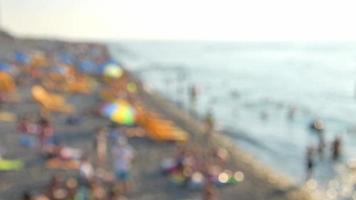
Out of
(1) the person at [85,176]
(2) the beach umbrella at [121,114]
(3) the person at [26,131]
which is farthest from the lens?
(2) the beach umbrella at [121,114]

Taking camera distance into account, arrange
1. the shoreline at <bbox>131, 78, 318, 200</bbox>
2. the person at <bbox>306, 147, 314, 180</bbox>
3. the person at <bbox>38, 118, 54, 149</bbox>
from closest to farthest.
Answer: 1. the shoreline at <bbox>131, 78, 318, 200</bbox>
2. the person at <bbox>38, 118, 54, 149</bbox>
3. the person at <bbox>306, 147, 314, 180</bbox>

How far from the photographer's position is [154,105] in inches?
1281

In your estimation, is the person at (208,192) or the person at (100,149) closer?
the person at (208,192)

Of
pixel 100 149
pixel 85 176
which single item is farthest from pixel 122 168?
pixel 100 149

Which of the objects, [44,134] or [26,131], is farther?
[26,131]

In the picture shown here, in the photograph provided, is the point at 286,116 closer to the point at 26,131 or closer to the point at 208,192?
the point at 26,131

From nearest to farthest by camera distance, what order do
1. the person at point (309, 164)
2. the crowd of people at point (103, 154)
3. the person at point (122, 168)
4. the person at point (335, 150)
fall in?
the crowd of people at point (103, 154) < the person at point (122, 168) < the person at point (309, 164) < the person at point (335, 150)

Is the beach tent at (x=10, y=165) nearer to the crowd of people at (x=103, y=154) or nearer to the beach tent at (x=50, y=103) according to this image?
the crowd of people at (x=103, y=154)

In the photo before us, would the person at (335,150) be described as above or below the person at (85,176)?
below

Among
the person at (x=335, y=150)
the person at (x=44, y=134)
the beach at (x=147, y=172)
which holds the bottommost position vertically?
the person at (x=335, y=150)

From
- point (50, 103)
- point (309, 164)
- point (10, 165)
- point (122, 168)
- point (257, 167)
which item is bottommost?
point (257, 167)

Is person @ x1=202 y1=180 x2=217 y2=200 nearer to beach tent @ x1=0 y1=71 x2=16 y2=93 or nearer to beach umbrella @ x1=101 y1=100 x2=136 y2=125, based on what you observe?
beach umbrella @ x1=101 y1=100 x2=136 y2=125

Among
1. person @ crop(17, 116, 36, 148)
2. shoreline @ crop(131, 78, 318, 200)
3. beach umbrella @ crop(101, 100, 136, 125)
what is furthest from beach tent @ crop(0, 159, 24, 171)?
shoreline @ crop(131, 78, 318, 200)

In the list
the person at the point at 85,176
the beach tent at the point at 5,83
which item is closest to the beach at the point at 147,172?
the person at the point at 85,176
